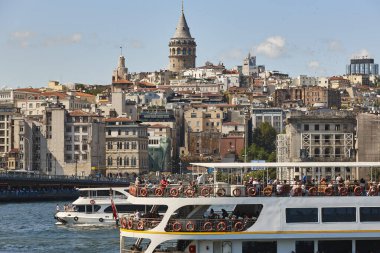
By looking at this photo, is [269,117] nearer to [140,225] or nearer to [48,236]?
[48,236]

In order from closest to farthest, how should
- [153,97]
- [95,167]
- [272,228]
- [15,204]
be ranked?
[272,228] → [15,204] → [95,167] → [153,97]

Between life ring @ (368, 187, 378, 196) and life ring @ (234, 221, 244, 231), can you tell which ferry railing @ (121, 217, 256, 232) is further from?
life ring @ (368, 187, 378, 196)

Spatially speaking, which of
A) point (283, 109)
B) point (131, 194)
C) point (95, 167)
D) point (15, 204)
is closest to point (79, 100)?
point (283, 109)

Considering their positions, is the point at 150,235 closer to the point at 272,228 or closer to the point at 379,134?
the point at 272,228

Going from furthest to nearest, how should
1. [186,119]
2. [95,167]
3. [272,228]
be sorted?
[186,119], [95,167], [272,228]

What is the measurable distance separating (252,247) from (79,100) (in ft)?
468

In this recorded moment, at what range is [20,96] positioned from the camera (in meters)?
181

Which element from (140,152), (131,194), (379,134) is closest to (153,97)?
(140,152)

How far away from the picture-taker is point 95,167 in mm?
141625

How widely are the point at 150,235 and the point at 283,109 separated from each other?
143751mm

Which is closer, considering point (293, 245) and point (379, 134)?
point (293, 245)

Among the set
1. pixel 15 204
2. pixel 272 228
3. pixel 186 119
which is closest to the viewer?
pixel 272 228

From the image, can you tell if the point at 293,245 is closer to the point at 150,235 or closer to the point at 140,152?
the point at 150,235

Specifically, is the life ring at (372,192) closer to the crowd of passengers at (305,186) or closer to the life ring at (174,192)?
the crowd of passengers at (305,186)
